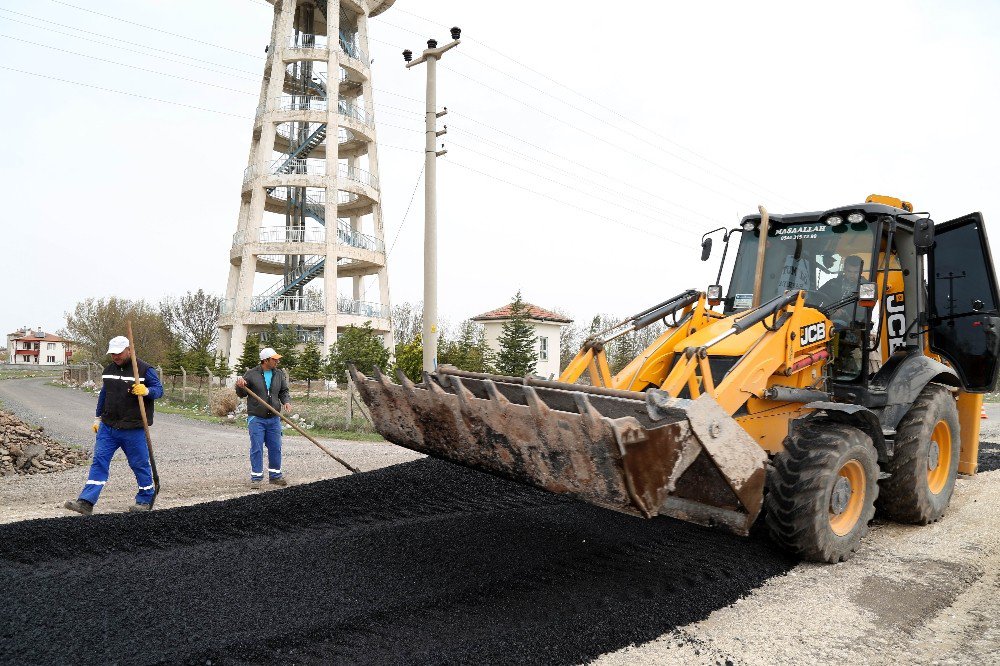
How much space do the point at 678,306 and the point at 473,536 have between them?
284 centimetres

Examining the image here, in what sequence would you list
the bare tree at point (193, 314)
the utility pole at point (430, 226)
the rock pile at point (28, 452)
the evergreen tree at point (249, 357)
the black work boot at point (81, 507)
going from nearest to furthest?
the black work boot at point (81, 507) → the rock pile at point (28, 452) → the utility pole at point (430, 226) → the evergreen tree at point (249, 357) → the bare tree at point (193, 314)

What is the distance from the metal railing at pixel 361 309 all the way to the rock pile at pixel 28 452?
21143mm

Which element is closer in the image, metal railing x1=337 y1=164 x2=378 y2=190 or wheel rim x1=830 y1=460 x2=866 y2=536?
wheel rim x1=830 y1=460 x2=866 y2=536

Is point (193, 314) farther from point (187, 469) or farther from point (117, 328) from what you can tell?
point (187, 469)

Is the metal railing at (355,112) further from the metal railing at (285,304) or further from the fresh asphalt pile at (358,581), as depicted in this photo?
the fresh asphalt pile at (358,581)

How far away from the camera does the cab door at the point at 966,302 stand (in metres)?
6.66

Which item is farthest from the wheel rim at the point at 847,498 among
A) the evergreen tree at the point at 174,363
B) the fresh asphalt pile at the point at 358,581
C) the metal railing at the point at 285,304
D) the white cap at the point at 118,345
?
the evergreen tree at the point at 174,363

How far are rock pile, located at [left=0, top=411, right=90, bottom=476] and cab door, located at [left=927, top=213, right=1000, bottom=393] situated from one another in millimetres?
10812

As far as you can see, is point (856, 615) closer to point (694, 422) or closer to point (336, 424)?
point (694, 422)


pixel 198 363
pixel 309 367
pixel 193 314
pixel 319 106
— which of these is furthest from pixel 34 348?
pixel 309 367

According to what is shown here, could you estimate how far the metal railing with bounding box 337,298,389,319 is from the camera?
Answer: 31586 mm

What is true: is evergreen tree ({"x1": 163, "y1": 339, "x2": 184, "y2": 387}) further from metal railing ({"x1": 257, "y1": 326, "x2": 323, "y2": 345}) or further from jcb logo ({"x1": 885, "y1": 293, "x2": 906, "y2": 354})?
jcb logo ({"x1": 885, "y1": 293, "x2": 906, "y2": 354})

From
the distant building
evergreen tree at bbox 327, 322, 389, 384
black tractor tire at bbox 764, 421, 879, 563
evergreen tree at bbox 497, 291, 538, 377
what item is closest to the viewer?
black tractor tire at bbox 764, 421, 879, 563

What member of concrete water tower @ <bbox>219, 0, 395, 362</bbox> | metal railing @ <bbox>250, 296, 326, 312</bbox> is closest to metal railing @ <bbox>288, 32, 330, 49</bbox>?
concrete water tower @ <bbox>219, 0, 395, 362</bbox>
